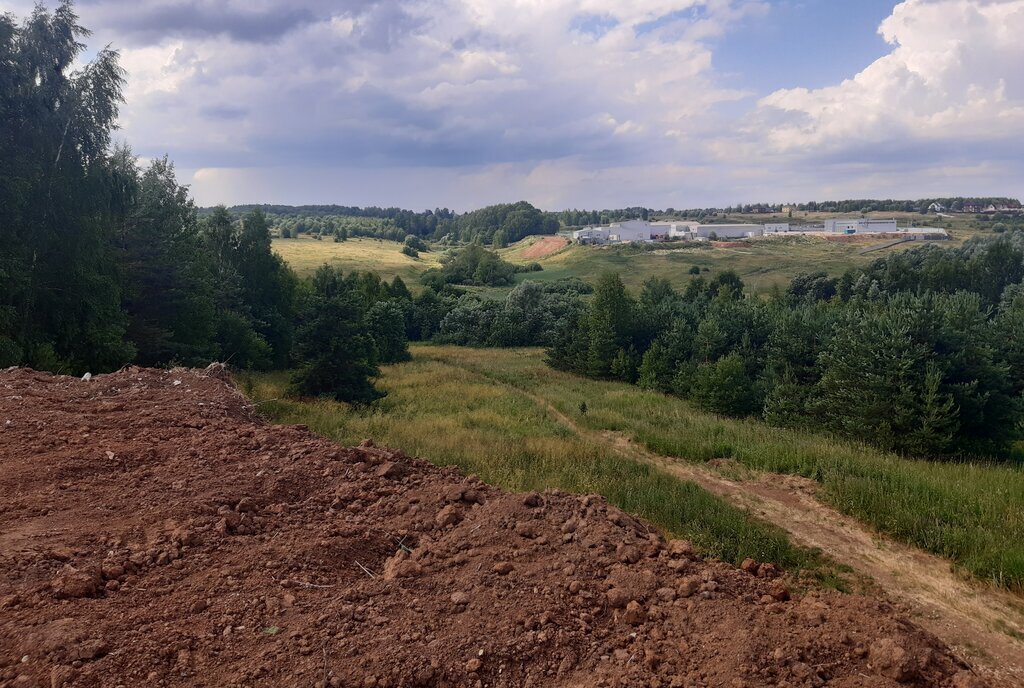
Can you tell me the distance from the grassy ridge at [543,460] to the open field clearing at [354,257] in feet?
171

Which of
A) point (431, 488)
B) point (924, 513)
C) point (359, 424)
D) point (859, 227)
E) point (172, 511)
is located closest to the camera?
point (172, 511)

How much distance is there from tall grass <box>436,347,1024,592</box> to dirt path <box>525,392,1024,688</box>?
28 cm

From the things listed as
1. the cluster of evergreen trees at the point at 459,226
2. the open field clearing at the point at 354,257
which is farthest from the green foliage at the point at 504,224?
the open field clearing at the point at 354,257

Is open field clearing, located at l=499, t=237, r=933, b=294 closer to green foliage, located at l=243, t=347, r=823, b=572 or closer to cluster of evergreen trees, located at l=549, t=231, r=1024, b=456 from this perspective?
cluster of evergreen trees, located at l=549, t=231, r=1024, b=456

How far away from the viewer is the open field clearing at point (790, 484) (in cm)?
753

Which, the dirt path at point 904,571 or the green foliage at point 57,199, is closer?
the dirt path at point 904,571

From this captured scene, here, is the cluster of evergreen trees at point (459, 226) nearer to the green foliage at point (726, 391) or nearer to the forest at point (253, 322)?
the forest at point (253, 322)

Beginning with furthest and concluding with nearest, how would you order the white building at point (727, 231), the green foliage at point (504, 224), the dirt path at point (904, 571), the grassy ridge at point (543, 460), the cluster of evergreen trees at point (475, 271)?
the green foliage at point (504, 224), the white building at point (727, 231), the cluster of evergreen trees at point (475, 271), the grassy ridge at point (543, 460), the dirt path at point (904, 571)

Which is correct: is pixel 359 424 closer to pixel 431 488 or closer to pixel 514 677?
pixel 431 488

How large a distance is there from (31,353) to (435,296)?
4342cm

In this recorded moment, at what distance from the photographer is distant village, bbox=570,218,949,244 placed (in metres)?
118

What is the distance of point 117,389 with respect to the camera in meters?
10.2

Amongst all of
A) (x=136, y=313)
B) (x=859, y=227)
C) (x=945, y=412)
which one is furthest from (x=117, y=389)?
(x=859, y=227)

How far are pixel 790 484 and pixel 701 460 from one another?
2284mm
